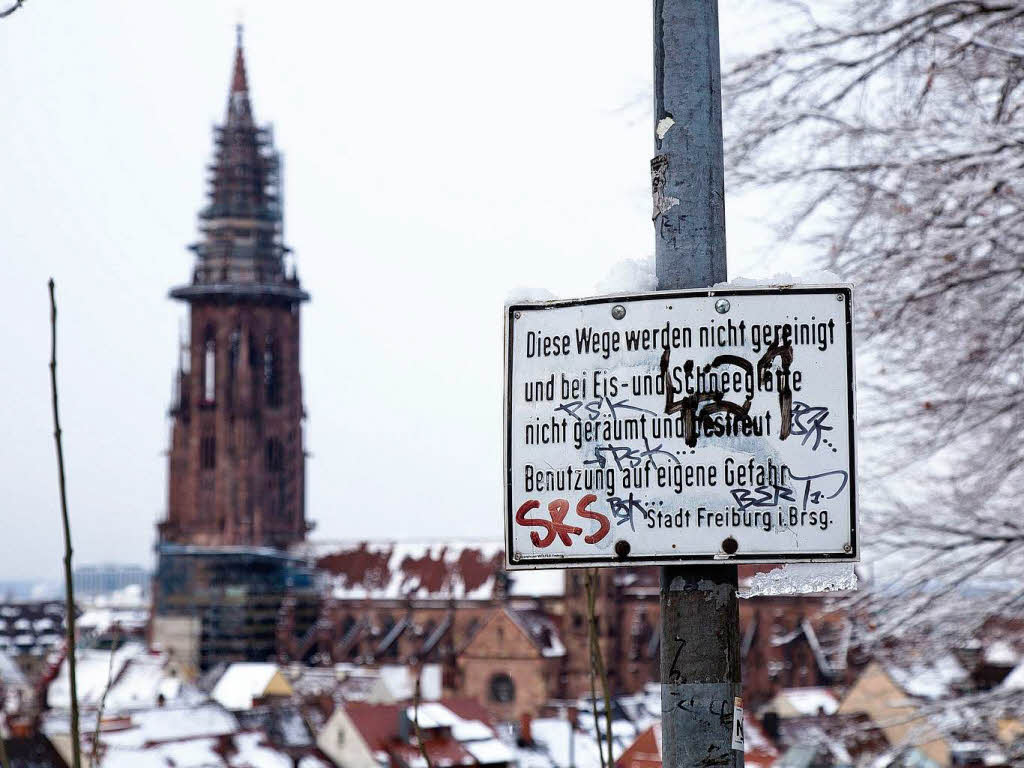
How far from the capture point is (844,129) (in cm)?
752

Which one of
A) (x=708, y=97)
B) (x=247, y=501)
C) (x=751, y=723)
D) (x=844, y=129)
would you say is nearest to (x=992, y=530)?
(x=844, y=129)

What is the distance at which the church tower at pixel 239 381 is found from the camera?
3575 inches

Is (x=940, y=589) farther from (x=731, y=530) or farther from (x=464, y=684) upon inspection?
(x=464, y=684)

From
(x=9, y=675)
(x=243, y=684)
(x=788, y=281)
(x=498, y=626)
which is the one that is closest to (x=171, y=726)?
(x=243, y=684)

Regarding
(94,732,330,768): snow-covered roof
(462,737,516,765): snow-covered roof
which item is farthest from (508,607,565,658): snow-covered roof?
(94,732,330,768): snow-covered roof

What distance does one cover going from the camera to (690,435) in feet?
8.40

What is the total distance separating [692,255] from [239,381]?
3539 inches

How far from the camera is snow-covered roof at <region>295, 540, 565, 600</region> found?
269 feet

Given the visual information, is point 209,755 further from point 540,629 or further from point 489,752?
point 540,629

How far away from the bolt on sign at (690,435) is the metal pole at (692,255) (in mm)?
68

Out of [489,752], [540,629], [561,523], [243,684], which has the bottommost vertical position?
[243,684]

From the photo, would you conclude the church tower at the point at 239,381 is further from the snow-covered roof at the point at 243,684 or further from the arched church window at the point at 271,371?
the snow-covered roof at the point at 243,684

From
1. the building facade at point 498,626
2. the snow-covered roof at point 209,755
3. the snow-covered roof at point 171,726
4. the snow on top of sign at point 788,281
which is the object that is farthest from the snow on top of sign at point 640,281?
the building facade at point 498,626

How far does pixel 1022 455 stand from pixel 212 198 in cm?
8916
